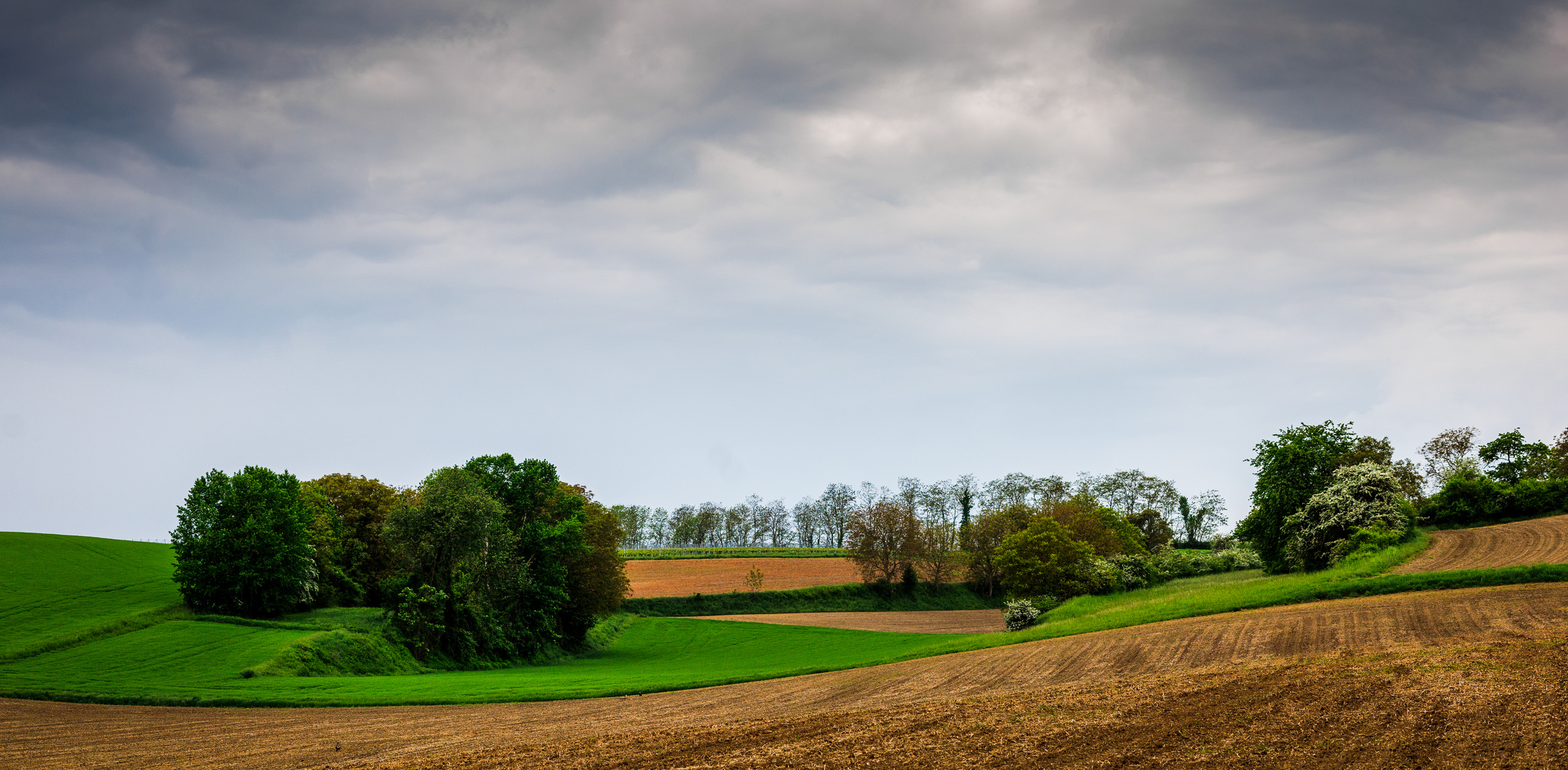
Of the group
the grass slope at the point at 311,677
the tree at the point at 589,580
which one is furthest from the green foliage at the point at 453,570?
the tree at the point at 589,580

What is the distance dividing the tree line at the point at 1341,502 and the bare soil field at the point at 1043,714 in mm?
14771

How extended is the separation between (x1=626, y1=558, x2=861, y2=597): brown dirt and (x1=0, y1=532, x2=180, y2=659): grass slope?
143 ft

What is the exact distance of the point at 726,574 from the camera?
102438 mm

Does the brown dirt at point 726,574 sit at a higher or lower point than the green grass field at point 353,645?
lower

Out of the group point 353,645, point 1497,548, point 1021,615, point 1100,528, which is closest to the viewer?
point 1497,548

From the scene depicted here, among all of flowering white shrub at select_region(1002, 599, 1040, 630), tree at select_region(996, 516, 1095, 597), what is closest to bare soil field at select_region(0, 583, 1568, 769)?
flowering white shrub at select_region(1002, 599, 1040, 630)

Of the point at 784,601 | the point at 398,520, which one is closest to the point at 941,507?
the point at 784,601

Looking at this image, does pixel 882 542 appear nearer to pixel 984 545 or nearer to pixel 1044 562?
pixel 984 545

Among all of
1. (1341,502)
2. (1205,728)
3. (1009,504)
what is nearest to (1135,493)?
(1009,504)

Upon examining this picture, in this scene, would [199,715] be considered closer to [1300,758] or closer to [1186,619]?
[1300,758]

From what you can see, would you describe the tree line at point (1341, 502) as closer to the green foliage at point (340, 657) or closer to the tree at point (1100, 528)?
the tree at point (1100, 528)

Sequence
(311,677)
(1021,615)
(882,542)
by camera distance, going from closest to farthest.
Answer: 1. (311,677)
2. (1021,615)
3. (882,542)

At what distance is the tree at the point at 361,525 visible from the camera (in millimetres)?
67500

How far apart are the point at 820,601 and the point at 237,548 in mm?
55900
